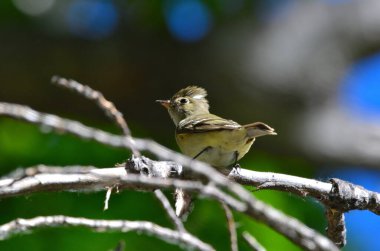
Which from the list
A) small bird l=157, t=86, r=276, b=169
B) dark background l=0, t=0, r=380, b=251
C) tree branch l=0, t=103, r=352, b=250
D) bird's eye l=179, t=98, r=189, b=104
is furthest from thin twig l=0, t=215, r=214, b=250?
dark background l=0, t=0, r=380, b=251

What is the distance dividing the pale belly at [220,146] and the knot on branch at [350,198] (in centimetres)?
127

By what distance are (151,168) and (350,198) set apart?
81cm

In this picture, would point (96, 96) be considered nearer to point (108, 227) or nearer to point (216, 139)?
point (108, 227)

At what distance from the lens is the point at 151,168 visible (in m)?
2.38

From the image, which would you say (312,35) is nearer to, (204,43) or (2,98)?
(204,43)

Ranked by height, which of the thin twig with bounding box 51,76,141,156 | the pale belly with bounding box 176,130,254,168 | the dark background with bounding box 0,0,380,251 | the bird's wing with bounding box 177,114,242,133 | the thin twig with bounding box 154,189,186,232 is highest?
the dark background with bounding box 0,0,380,251

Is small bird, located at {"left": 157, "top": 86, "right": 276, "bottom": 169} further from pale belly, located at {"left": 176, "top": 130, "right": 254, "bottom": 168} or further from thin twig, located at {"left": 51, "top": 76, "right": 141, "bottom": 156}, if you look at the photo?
thin twig, located at {"left": 51, "top": 76, "right": 141, "bottom": 156}

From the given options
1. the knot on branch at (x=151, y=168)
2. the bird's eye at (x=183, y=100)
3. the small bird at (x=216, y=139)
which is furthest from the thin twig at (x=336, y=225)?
the bird's eye at (x=183, y=100)

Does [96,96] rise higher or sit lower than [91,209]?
lower

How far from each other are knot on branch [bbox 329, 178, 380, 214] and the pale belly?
1.27 m

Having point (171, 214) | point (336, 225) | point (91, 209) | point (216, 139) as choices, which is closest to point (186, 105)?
point (91, 209)

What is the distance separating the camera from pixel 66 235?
5723 millimetres

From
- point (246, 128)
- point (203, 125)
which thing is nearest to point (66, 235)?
point (203, 125)

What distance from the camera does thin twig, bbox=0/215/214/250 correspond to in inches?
65.1
